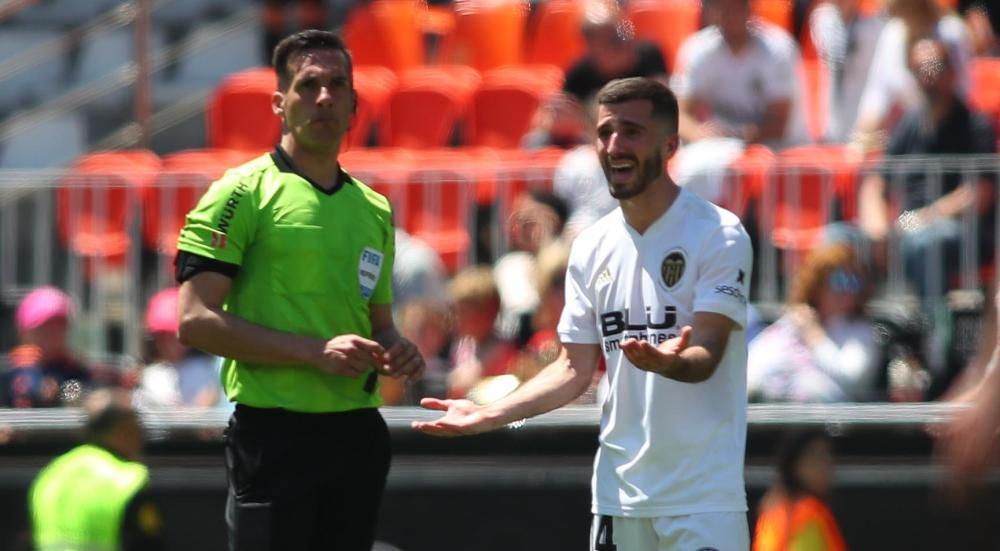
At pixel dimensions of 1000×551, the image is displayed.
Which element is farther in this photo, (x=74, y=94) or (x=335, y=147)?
(x=74, y=94)

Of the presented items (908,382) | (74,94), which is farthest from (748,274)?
(74,94)

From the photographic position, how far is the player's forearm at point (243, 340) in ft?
21.0

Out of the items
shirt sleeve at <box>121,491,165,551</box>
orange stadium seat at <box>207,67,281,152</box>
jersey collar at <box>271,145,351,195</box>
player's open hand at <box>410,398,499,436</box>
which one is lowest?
shirt sleeve at <box>121,491,165,551</box>

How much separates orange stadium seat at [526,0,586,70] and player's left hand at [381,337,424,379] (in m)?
7.49

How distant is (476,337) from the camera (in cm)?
1005

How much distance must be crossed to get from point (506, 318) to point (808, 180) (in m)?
1.80

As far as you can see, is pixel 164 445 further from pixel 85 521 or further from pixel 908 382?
pixel 908 382

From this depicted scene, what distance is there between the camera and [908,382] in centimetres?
942

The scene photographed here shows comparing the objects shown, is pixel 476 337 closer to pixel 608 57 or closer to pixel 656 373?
pixel 608 57

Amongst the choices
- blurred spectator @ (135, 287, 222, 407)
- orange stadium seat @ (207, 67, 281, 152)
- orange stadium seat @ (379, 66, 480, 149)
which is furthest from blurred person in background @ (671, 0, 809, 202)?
orange stadium seat @ (207, 67, 281, 152)

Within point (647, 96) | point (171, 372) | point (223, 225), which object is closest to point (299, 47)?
point (223, 225)

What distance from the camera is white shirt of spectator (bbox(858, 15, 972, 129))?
1079cm

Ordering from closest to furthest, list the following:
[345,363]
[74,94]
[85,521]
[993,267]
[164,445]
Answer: [345,363] < [85,521] < [164,445] < [993,267] < [74,94]

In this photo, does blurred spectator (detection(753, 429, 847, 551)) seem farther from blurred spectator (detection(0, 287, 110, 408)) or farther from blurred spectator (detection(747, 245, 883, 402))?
blurred spectator (detection(0, 287, 110, 408))
